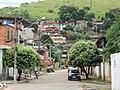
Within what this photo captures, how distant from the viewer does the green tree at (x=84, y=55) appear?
56125mm

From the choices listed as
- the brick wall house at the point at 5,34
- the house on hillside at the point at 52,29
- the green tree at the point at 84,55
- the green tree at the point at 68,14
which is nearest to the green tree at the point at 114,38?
the green tree at the point at 84,55

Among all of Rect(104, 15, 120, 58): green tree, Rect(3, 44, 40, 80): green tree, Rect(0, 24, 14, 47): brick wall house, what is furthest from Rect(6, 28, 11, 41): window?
Rect(104, 15, 120, 58): green tree

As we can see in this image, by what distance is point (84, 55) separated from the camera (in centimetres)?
5653

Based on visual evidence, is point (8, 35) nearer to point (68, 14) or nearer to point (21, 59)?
point (21, 59)

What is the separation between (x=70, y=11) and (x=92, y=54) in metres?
117

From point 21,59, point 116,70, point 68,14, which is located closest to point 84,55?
point 21,59

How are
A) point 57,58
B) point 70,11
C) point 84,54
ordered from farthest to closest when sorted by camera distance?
point 70,11 → point 57,58 → point 84,54

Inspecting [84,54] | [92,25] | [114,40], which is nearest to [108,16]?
[92,25]

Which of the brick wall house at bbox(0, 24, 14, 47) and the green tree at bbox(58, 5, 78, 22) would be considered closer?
the brick wall house at bbox(0, 24, 14, 47)

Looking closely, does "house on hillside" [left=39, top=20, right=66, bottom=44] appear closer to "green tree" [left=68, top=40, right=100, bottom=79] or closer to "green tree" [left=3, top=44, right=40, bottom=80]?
"green tree" [left=68, top=40, right=100, bottom=79]

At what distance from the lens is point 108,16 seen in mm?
145500

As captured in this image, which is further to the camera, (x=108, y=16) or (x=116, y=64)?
(x=108, y=16)

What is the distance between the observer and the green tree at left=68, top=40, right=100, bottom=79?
184 feet

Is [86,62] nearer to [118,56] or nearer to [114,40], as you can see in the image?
[114,40]
